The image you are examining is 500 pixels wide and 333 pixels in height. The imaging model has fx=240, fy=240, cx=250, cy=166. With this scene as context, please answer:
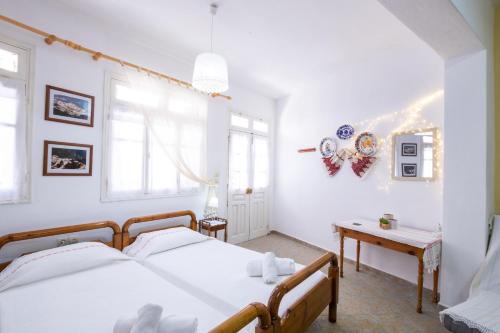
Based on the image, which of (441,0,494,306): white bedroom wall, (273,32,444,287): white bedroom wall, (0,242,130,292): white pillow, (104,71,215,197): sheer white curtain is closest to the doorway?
(273,32,444,287): white bedroom wall

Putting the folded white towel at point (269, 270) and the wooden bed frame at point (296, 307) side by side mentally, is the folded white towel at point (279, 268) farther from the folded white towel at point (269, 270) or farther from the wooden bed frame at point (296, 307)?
the wooden bed frame at point (296, 307)

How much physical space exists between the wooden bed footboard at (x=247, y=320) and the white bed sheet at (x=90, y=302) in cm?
32

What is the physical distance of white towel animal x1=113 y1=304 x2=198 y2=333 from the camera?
119 centimetres

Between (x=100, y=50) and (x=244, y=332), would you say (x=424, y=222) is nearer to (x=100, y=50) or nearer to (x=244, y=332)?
(x=244, y=332)

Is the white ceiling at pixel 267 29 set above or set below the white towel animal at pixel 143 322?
above

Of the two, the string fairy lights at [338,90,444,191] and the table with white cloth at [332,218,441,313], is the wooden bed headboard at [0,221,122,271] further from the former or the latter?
the string fairy lights at [338,90,444,191]

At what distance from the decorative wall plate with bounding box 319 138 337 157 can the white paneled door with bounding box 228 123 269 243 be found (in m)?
1.27

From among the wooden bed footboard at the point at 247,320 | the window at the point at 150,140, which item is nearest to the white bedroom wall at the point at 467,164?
the wooden bed footboard at the point at 247,320

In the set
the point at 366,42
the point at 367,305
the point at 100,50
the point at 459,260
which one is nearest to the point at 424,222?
the point at 459,260

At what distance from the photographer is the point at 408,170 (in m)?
3.11

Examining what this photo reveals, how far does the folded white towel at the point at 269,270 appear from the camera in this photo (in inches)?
76.3

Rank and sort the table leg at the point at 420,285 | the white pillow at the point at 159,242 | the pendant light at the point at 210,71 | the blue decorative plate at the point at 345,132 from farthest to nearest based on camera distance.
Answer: the blue decorative plate at the point at 345,132, the white pillow at the point at 159,242, the table leg at the point at 420,285, the pendant light at the point at 210,71

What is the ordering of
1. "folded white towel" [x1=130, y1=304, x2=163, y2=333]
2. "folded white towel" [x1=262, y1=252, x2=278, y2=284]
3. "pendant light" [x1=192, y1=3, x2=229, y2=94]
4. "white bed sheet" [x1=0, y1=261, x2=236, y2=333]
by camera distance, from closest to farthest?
"folded white towel" [x1=130, y1=304, x2=163, y2=333], "white bed sheet" [x1=0, y1=261, x2=236, y2=333], "folded white towel" [x1=262, y1=252, x2=278, y2=284], "pendant light" [x1=192, y1=3, x2=229, y2=94]

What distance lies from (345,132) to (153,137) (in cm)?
289
